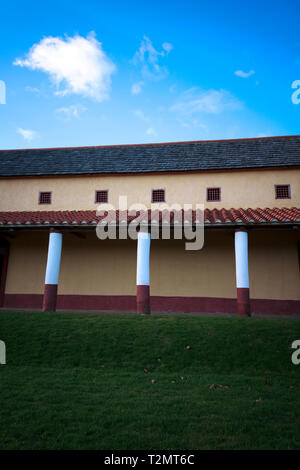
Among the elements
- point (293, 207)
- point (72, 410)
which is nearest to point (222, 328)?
point (72, 410)

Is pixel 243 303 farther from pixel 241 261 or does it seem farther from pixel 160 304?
pixel 160 304

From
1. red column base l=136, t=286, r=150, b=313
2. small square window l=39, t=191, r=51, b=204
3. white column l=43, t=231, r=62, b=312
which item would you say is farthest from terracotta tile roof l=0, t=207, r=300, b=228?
red column base l=136, t=286, r=150, b=313

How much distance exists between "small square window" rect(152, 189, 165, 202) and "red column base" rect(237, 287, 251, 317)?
6.18 metres

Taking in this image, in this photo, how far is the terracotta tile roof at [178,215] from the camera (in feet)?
39.8

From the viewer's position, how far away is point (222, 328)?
963cm

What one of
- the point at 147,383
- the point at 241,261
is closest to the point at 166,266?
the point at 241,261

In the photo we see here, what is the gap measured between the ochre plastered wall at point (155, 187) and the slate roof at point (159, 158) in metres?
0.37

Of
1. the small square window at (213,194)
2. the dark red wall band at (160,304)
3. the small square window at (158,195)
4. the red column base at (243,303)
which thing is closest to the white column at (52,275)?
the dark red wall band at (160,304)

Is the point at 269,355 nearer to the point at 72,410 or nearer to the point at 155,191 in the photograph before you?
the point at 72,410

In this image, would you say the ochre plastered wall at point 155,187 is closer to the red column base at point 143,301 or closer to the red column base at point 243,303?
the red column base at point 243,303

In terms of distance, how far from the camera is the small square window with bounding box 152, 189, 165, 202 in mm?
16031

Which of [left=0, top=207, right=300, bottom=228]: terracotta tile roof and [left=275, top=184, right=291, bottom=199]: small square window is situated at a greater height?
[left=275, top=184, right=291, bottom=199]: small square window

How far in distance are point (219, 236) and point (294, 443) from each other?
1053cm

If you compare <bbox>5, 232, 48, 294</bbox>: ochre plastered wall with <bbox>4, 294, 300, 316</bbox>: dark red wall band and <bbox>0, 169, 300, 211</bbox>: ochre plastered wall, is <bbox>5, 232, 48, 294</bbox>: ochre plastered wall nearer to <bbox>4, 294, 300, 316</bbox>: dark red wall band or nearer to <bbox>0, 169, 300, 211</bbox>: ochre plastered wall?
<bbox>4, 294, 300, 316</bbox>: dark red wall band
